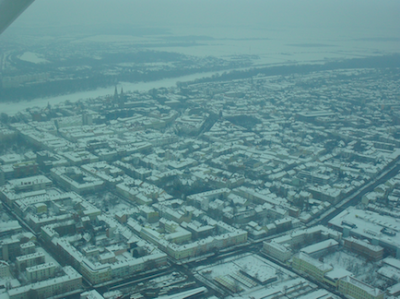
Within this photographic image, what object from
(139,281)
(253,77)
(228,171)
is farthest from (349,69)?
(139,281)

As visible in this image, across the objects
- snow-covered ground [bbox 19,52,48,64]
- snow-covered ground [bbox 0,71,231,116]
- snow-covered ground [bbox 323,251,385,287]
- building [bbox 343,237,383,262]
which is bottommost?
snow-covered ground [bbox 323,251,385,287]

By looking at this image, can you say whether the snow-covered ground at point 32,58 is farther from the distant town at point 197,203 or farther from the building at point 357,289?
the building at point 357,289

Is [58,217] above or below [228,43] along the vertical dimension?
below

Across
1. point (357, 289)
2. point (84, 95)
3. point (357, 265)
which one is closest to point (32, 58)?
point (84, 95)

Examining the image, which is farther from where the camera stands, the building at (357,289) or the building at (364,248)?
the building at (364,248)

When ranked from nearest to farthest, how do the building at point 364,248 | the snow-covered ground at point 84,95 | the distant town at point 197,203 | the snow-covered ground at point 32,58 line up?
1. the distant town at point 197,203
2. the building at point 364,248
3. the snow-covered ground at point 84,95
4. the snow-covered ground at point 32,58

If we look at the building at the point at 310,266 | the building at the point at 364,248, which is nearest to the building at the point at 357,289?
the building at the point at 310,266

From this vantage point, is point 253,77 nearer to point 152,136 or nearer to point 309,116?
point 309,116

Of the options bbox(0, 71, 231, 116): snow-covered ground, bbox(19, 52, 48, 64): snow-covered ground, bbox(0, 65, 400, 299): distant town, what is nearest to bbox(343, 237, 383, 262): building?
bbox(0, 65, 400, 299): distant town

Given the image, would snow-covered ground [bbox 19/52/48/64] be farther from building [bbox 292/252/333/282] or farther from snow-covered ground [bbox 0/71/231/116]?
building [bbox 292/252/333/282]
